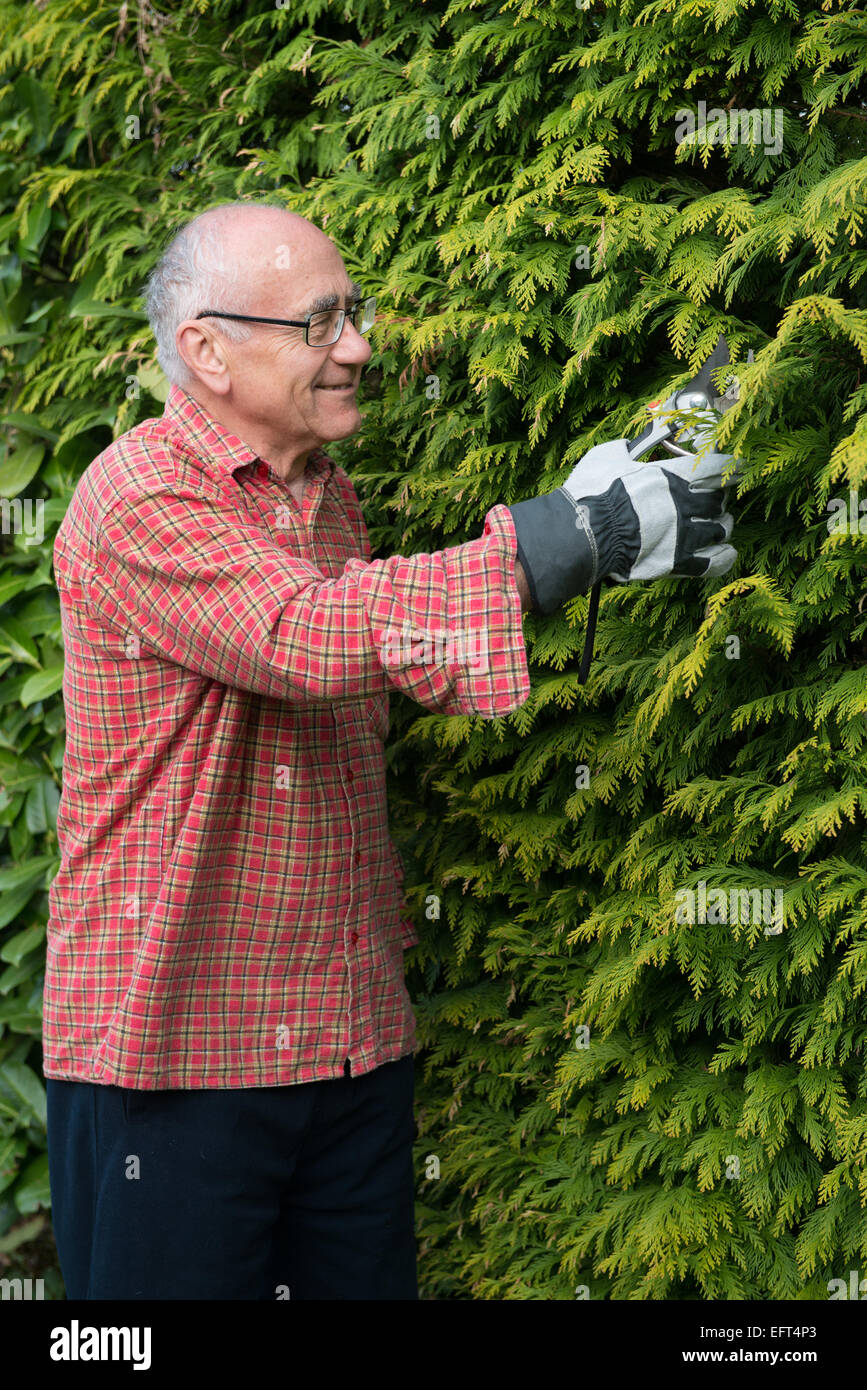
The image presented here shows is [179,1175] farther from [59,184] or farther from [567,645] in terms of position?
[59,184]

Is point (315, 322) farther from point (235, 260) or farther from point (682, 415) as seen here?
point (682, 415)

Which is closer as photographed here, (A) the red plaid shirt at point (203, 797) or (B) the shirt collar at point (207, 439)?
(A) the red plaid shirt at point (203, 797)

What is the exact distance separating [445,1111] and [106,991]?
1.06 m

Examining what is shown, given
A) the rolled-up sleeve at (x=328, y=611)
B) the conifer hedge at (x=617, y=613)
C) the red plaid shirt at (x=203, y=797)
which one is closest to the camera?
the rolled-up sleeve at (x=328, y=611)

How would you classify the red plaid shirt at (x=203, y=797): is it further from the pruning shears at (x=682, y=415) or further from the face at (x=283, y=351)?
the pruning shears at (x=682, y=415)

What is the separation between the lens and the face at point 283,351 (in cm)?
222

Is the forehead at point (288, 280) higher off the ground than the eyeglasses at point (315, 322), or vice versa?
the forehead at point (288, 280)

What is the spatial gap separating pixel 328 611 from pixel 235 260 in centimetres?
73

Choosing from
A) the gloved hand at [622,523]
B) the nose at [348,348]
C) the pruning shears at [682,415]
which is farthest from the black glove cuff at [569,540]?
the nose at [348,348]

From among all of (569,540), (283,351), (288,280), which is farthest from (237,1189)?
(288,280)

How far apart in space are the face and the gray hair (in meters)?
0.01

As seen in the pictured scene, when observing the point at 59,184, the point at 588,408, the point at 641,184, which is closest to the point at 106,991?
the point at 588,408

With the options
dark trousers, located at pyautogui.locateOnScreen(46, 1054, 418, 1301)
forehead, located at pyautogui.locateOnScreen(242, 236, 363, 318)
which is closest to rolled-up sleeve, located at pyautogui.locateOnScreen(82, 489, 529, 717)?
forehead, located at pyautogui.locateOnScreen(242, 236, 363, 318)

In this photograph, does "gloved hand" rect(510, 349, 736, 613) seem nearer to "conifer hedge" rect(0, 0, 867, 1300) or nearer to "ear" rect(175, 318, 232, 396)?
"conifer hedge" rect(0, 0, 867, 1300)
